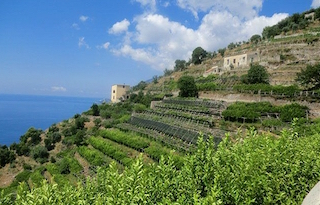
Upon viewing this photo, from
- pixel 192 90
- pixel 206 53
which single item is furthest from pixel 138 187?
pixel 206 53

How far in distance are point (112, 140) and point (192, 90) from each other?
59.5ft

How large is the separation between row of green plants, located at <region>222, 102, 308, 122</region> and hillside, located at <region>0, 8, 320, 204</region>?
11cm

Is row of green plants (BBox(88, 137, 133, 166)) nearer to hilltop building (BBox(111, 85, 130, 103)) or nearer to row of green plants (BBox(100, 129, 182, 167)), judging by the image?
row of green plants (BBox(100, 129, 182, 167))

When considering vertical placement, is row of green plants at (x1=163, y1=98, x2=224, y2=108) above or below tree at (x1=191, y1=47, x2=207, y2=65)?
below

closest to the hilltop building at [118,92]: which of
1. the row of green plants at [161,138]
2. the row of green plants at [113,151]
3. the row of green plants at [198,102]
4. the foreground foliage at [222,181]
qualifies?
the row of green plants at [198,102]

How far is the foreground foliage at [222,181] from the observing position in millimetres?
5984

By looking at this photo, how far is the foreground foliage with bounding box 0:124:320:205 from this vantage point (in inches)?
236

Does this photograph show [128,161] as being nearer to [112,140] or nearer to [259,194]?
[112,140]

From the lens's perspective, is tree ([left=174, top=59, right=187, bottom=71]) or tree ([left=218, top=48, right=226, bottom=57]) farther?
tree ([left=174, top=59, right=187, bottom=71])

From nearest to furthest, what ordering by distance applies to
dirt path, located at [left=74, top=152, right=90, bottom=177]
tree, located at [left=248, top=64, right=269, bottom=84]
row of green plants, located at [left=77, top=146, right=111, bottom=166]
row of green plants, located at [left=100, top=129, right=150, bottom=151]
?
dirt path, located at [left=74, top=152, right=90, bottom=177] → row of green plants, located at [left=77, top=146, right=111, bottom=166] → row of green plants, located at [left=100, top=129, right=150, bottom=151] → tree, located at [left=248, top=64, right=269, bottom=84]

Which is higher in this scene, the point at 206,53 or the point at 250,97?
the point at 206,53

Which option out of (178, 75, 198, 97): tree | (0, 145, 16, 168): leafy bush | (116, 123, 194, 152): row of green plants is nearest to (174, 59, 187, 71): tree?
(178, 75, 198, 97): tree

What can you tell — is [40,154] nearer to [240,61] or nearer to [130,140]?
[130,140]

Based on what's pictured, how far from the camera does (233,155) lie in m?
7.79
